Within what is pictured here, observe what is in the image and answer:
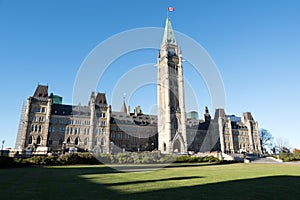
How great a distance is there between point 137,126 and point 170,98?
56.8ft

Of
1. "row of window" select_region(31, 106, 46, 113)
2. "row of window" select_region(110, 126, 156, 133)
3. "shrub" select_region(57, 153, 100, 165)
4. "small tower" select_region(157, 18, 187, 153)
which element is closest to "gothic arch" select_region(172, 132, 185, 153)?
"small tower" select_region(157, 18, 187, 153)

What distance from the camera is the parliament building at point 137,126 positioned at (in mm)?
61875

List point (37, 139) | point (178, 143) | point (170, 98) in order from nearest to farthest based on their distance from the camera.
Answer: point (37, 139) < point (178, 143) < point (170, 98)

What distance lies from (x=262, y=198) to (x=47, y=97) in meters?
69.1

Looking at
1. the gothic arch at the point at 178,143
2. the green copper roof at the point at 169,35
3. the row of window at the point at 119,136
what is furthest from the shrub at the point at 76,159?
the green copper roof at the point at 169,35

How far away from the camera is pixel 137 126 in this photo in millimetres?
80875

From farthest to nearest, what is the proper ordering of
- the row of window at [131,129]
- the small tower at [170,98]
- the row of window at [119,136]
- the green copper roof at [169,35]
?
the green copper roof at [169,35] → the row of window at [131,129] → the row of window at [119,136] → the small tower at [170,98]

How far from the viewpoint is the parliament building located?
203ft

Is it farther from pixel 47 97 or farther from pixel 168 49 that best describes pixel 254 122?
pixel 47 97

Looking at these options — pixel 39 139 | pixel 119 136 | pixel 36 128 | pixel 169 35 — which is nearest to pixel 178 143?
pixel 119 136

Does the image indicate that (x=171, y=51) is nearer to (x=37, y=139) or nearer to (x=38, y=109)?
(x=38, y=109)

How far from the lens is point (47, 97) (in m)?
65.4

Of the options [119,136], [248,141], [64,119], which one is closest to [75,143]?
[64,119]

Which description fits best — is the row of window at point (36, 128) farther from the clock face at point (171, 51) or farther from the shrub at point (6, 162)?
the clock face at point (171, 51)
